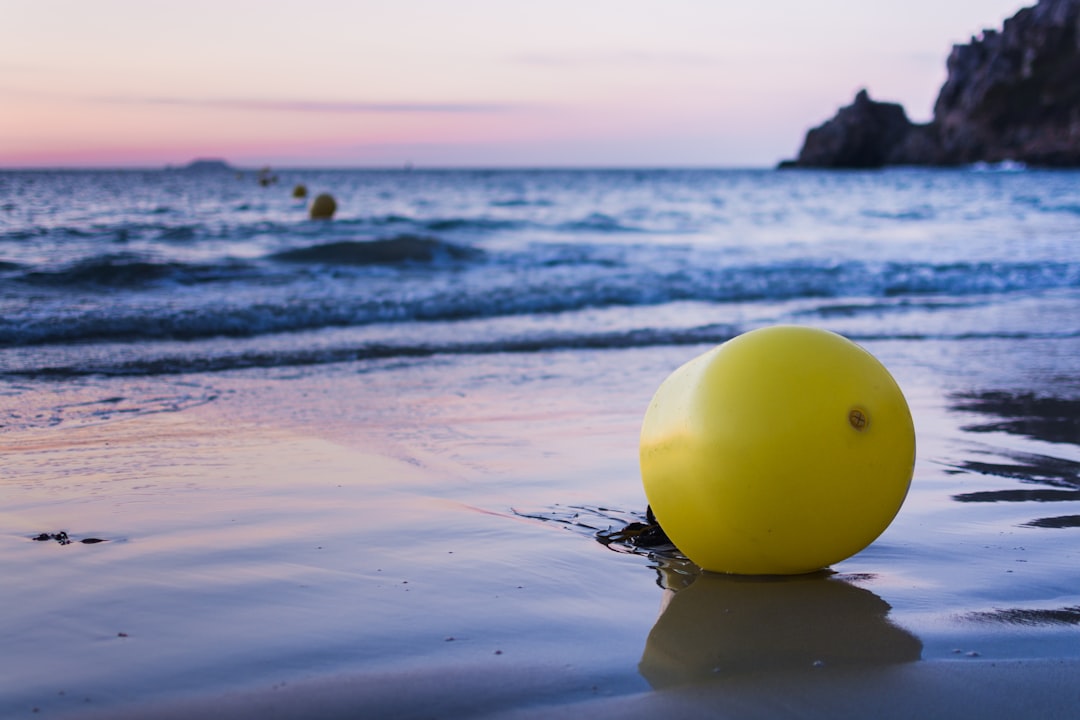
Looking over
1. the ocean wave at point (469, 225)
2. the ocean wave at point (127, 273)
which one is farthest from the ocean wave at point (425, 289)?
the ocean wave at point (469, 225)

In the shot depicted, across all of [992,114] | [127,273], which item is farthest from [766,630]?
[992,114]

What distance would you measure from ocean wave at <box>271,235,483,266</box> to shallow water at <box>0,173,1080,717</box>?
23.9 ft

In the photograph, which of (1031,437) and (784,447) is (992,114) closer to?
(1031,437)

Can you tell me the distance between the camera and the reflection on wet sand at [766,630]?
2.32 m

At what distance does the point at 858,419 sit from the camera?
2.53 meters

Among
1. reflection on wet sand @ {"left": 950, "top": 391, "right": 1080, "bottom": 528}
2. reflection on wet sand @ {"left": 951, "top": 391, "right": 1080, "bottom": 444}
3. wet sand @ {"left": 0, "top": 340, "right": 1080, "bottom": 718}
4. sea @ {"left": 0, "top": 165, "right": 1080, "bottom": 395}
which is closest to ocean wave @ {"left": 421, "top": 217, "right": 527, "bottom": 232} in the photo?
sea @ {"left": 0, "top": 165, "right": 1080, "bottom": 395}

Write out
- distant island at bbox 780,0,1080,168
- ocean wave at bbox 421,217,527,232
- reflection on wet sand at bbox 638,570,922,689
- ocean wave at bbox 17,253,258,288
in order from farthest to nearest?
distant island at bbox 780,0,1080,168
ocean wave at bbox 421,217,527,232
ocean wave at bbox 17,253,258,288
reflection on wet sand at bbox 638,570,922,689

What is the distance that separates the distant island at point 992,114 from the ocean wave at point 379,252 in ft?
279

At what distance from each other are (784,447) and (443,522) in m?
1.39

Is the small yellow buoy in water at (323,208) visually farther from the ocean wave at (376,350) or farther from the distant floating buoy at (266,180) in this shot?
the distant floating buoy at (266,180)

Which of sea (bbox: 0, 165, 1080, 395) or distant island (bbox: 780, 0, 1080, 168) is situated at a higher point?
distant island (bbox: 780, 0, 1080, 168)

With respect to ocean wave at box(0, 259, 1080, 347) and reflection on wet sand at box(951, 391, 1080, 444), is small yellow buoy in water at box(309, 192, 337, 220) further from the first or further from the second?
reflection on wet sand at box(951, 391, 1080, 444)

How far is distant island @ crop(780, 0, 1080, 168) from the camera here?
91.7 m

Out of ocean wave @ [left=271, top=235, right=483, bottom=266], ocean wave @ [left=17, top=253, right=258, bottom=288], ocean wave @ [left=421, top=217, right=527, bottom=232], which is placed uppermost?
ocean wave @ [left=421, top=217, right=527, bottom=232]
